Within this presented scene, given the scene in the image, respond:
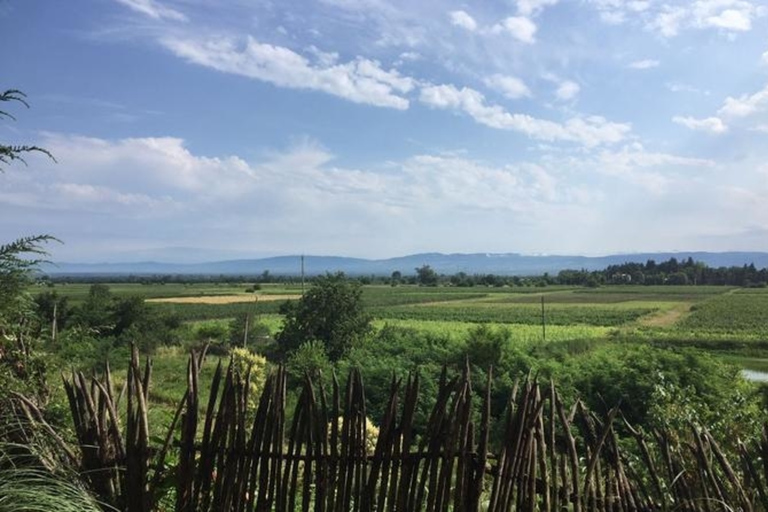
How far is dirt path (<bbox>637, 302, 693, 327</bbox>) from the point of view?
36.9 metres

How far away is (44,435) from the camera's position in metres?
3.13

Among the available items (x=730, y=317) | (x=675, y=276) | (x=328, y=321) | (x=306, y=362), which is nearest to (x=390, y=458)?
(x=306, y=362)

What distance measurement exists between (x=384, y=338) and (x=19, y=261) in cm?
1535

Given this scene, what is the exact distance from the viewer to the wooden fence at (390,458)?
99.8 inches

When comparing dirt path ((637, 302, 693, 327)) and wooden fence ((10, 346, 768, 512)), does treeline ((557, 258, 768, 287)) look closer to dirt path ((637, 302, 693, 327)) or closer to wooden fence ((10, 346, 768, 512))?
dirt path ((637, 302, 693, 327))

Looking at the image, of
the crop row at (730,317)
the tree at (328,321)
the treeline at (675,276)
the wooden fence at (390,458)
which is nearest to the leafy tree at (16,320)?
the wooden fence at (390,458)

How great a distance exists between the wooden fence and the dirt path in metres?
36.4

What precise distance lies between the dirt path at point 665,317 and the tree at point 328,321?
75.8ft

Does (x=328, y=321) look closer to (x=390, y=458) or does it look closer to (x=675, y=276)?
(x=390, y=458)

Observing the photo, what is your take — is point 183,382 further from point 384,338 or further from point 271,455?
point 271,455

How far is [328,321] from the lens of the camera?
19.6 m

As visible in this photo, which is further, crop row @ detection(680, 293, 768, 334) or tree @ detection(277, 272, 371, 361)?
crop row @ detection(680, 293, 768, 334)

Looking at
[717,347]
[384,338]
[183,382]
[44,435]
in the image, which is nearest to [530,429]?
[44,435]

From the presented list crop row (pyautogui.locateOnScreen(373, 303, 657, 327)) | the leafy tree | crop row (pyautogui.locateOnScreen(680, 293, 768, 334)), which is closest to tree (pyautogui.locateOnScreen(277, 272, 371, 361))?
the leafy tree
